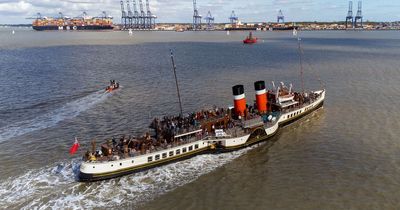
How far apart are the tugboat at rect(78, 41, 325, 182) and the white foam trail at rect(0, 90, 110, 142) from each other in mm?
12500

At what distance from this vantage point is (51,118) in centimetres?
5272

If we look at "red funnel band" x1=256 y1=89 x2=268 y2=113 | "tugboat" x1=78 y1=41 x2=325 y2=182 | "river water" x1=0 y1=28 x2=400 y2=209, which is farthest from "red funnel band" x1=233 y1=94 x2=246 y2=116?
"river water" x1=0 y1=28 x2=400 y2=209

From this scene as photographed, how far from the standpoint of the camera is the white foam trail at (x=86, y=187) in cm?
2981

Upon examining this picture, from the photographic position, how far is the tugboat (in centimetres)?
3403

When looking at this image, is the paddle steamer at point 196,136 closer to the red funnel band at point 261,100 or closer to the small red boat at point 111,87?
the red funnel band at point 261,100

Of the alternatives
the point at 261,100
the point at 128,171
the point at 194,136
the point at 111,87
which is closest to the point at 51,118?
the point at 111,87

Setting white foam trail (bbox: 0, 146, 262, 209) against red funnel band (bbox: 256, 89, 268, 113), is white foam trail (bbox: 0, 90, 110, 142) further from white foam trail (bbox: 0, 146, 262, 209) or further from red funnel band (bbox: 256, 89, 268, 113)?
red funnel band (bbox: 256, 89, 268, 113)

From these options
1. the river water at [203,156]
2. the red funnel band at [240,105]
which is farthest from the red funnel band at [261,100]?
the river water at [203,156]

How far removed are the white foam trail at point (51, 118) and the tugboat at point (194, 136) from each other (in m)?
12.5

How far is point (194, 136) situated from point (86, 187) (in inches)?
494

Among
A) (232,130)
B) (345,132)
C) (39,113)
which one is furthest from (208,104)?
(39,113)

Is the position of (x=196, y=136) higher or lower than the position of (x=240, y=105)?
lower

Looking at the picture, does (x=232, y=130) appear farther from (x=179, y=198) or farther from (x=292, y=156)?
(x=179, y=198)

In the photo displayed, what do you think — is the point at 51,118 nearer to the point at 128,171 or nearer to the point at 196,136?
the point at 128,171
